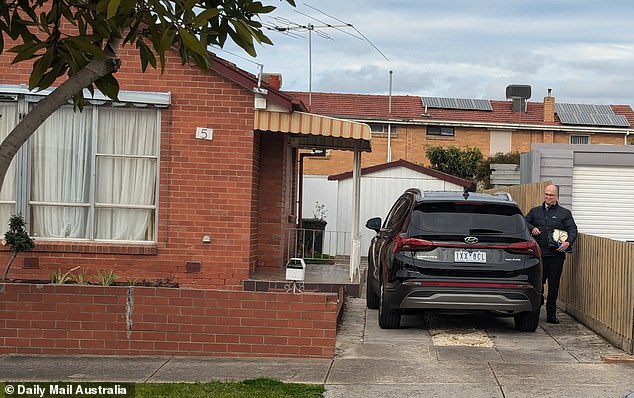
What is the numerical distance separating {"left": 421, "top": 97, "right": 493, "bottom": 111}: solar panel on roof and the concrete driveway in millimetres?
33628

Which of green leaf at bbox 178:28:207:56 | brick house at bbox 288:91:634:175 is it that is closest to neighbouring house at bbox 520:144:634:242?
green leaf at bbox 178:28:207:56

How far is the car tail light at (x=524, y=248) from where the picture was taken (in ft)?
34.3

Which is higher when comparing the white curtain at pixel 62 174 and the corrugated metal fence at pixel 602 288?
the white curtain at pixel 62 174

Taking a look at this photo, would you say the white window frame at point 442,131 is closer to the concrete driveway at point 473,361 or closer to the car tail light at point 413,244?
the concrete driveway at point 473,361

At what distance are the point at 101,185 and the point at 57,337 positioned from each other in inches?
151

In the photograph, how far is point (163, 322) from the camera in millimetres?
9234

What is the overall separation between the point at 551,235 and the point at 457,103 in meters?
34.7

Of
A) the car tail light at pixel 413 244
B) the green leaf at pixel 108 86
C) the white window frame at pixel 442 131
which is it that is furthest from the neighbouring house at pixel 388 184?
the green leaf at pixel 108 86

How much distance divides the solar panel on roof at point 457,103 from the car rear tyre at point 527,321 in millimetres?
34123

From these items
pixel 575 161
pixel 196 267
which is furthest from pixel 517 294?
pixel 575 161

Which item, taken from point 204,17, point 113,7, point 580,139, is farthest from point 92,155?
point 580,139

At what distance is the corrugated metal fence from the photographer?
961 cm

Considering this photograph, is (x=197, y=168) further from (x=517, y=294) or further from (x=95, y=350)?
(x=517, y=294)

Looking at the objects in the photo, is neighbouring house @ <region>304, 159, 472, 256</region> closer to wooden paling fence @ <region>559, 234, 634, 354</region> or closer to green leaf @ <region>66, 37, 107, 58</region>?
wooden paling fence @ <region>559, 234, 634, 354</region>
